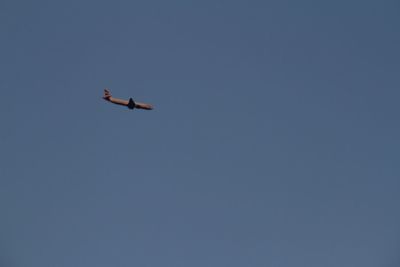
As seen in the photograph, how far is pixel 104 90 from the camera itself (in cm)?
8862

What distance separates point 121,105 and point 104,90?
4459 mm

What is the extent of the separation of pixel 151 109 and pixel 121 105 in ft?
16.8

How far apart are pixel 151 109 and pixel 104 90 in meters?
9.17

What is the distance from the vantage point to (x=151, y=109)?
282 feet

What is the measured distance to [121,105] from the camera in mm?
86812
